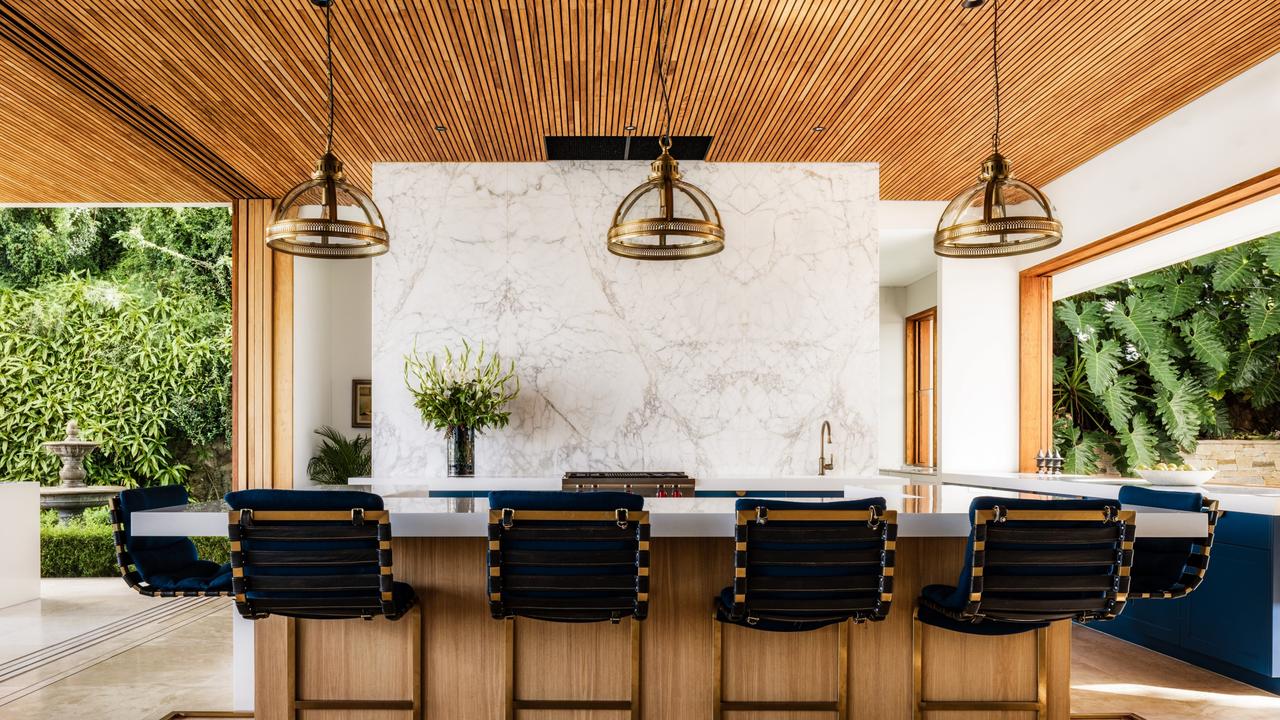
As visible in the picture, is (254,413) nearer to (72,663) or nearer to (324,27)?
(72,663)

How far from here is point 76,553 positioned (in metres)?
7.59

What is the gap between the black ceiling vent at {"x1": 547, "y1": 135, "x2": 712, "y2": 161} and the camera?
5164 mm

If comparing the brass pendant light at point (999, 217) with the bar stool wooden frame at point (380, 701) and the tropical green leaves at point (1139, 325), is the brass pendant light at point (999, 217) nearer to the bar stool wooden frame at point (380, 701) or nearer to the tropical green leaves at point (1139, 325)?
the bar stool wooden frame at point (380, 701)

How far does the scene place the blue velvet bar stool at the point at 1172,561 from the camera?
2.76 m

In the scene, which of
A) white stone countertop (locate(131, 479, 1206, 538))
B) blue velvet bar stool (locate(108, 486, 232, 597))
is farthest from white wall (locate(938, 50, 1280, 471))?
blue velvet bar stool (locate(108, 486, 232, 597))

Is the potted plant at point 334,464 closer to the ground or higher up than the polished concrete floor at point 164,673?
higher up

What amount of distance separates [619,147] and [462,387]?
6.04 feet

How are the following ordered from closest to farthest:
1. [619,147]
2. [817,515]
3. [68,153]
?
[817,515] → [619,147] → [68,153]

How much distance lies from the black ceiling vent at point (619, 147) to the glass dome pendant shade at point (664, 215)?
73.8 inches

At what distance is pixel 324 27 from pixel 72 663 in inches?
147

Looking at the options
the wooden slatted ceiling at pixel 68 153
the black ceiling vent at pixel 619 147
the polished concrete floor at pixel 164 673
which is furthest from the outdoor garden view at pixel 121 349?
the black ceiling vent at pixel 619 147

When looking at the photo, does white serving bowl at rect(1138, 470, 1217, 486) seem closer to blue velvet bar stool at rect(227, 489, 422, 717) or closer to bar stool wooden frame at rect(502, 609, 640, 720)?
bar stool wooden frame at rect(502, 609, 640, 720)

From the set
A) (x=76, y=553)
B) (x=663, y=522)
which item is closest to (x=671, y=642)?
(x=663, y=522)

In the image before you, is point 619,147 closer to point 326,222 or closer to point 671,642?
point 326,222
